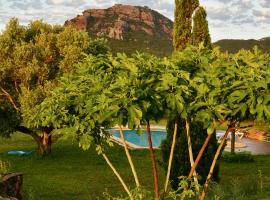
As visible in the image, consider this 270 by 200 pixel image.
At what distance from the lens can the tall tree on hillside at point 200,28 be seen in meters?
22.3

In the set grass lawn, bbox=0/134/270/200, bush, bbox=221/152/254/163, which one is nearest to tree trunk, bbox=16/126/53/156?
grass lawn, bbox=0/134/270/200

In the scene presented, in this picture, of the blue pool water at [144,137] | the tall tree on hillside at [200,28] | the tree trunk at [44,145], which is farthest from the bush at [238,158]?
the blue pool water at [144,137]

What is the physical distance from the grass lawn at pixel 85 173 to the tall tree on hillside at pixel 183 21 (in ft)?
23.8

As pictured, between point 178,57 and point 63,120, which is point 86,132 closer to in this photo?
point 63,120

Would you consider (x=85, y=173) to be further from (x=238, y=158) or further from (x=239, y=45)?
(x=239, y=45)

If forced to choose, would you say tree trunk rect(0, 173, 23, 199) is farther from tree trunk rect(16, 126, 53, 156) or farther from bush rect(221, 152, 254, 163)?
bush rect(221, 152, 254, 163)

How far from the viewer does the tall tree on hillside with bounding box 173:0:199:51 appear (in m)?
21.8

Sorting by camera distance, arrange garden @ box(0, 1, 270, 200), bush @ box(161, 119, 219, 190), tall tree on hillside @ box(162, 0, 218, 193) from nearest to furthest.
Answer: garden @ box(0, 1, 270, 200) < tall tree on hillside @ box(162, 0, 218, 193) < bush @ box(161, 119, 219, 190)

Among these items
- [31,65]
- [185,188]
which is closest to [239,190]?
[185,188]

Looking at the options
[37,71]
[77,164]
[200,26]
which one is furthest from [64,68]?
[200,26]

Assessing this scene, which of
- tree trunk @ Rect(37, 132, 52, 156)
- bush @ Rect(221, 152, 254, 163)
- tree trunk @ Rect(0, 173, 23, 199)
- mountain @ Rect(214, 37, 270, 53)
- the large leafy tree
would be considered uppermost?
mountain @ Rect(214, 37, 270, 53)

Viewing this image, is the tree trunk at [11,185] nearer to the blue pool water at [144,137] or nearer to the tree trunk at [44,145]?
the tree trunk at [44,145]

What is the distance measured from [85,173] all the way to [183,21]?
9.83 metres

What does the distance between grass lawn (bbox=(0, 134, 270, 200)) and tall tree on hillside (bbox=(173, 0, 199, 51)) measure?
7.25 metres
